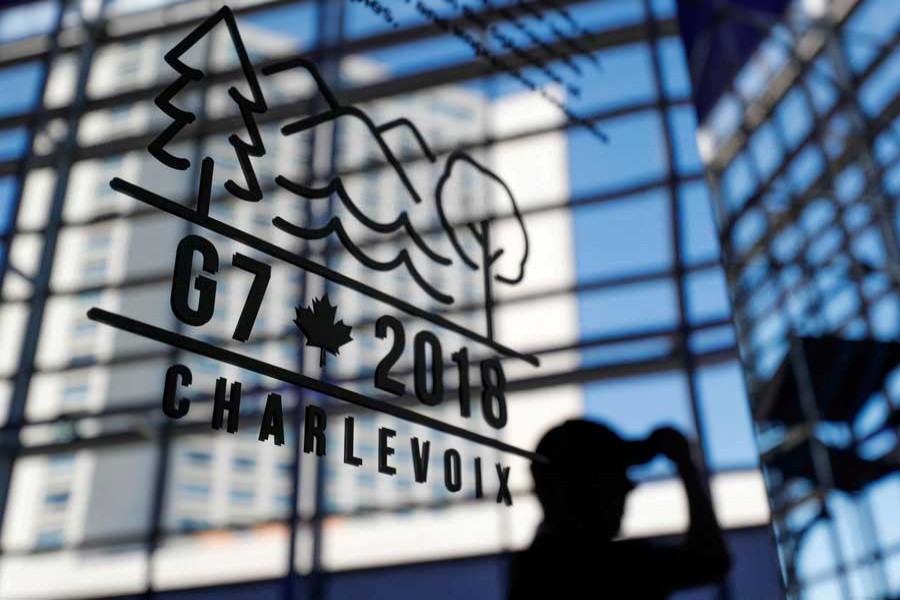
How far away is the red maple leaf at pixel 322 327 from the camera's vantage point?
4.66ft

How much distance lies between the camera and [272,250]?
1.45 meters

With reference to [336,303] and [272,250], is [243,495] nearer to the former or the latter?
[336,303]

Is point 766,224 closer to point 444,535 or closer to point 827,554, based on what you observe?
point 827,554

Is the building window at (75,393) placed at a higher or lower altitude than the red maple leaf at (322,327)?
higher

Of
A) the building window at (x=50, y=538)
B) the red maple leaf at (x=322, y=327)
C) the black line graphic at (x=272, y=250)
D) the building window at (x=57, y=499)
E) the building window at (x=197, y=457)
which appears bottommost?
the red maple leaf at (x=322, y=327)

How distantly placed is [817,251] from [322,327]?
7.30 meters

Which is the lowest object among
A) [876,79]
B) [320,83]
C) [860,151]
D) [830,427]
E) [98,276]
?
[320,83]

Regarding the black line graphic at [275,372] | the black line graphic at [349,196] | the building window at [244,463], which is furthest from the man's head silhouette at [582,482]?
the building window at [244,463]

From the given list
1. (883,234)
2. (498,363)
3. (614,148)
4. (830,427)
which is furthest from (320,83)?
(883,234)

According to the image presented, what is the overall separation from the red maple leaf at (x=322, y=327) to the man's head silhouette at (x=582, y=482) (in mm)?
578

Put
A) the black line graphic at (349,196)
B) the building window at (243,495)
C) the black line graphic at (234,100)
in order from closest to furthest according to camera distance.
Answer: the black line graphic at (234,100)
the black line graphic at (349,196)
the building window at (243,495)

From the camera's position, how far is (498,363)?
181 centimetres

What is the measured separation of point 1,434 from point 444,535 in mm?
4597

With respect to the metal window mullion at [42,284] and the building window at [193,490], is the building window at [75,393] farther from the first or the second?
the building window at [193,490]
